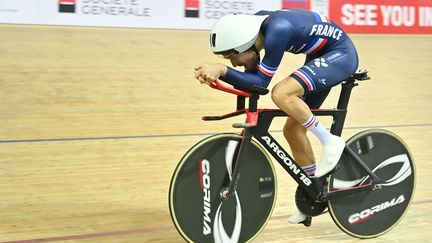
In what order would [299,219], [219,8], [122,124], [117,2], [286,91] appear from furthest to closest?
1. [219,8]
2. [117,2]
3. [122,124]
4. [299,219]
5. [286,91]

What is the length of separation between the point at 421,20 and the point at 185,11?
153 inches

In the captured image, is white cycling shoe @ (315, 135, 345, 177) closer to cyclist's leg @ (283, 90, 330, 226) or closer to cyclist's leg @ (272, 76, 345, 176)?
cyclist's leg @ (272, 76, 345, 176)

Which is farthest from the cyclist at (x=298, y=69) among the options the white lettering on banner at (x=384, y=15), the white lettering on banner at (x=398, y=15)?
the white lettering on banner at (x=398, y=15)

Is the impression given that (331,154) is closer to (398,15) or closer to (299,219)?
(299,219)

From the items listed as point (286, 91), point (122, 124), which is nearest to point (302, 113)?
point (286, 91)

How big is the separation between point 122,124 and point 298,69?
2.48m

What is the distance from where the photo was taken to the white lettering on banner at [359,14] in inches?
333

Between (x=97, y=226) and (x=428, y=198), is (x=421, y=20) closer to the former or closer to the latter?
(x=428, y=198)

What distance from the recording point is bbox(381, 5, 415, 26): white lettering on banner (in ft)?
28.7

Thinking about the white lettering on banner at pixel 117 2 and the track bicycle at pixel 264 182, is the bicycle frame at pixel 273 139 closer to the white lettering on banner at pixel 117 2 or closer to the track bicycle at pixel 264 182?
the track bicycle at pixel 264 182

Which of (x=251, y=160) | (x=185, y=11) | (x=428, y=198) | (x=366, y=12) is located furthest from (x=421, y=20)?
(x=251, y=160)

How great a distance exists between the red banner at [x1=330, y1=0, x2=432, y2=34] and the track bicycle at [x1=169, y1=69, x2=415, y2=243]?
561 centimetres

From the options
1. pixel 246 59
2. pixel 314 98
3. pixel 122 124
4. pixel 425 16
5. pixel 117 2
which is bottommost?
pixel 122 124

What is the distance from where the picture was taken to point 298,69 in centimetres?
267
